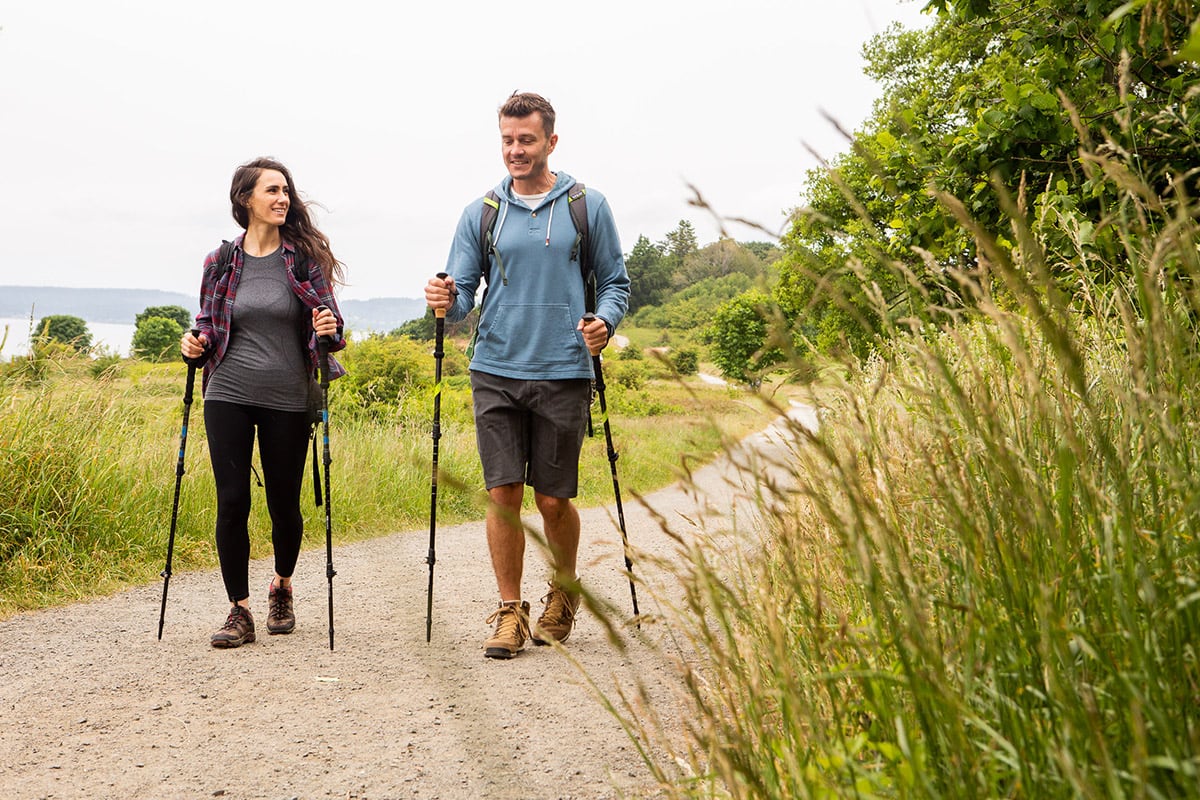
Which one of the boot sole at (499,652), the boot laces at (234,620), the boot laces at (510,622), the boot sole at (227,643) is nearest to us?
the boot sole at (499,652)

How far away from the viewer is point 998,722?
5.48ft

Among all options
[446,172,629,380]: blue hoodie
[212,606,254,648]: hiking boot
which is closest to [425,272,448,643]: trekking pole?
[446,172,629,380]: blue hoodie

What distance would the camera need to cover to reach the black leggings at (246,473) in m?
5.63

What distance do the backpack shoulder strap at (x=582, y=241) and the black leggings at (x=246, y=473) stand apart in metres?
1.72

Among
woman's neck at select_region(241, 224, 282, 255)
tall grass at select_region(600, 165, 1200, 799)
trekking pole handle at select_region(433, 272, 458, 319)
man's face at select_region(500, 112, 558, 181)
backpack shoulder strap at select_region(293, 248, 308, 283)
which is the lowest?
tall grass at select_region(600, 165, 1200, 799)

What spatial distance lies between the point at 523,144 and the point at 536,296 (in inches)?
31.7

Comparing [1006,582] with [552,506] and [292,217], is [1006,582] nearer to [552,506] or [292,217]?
[552,506]

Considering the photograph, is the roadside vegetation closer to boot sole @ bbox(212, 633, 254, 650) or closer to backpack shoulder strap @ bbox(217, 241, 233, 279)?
boot sole @ bbox(212, 633, 254, 650)

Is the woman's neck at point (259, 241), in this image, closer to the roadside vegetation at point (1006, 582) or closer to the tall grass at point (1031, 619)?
the roadside vegetation at point (1006, 582)

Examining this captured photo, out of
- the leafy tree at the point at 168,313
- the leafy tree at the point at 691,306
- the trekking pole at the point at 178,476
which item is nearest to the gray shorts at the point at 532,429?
the trekking pole at the point at 178,476

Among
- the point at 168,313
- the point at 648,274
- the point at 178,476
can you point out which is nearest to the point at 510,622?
the point at 178,476

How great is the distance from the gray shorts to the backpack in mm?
501

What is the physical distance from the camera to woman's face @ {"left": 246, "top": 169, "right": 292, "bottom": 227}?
593 centimetres

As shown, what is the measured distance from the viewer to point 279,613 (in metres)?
5.93
